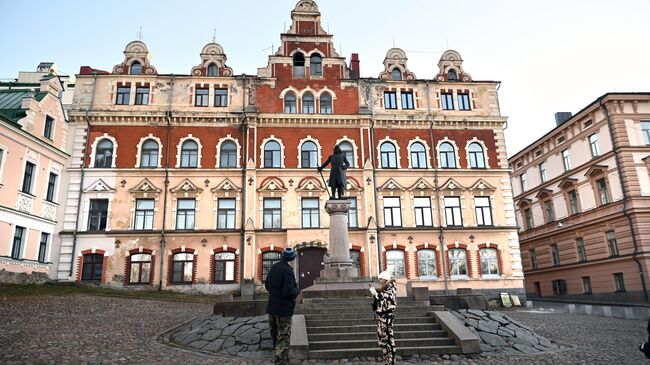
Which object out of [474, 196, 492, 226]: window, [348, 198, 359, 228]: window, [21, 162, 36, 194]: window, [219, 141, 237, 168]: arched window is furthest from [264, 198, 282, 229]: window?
[21, 162, 36, 194]: window

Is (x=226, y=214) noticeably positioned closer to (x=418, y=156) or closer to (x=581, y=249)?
(x=418, y=156)

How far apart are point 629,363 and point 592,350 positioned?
183 centimetres

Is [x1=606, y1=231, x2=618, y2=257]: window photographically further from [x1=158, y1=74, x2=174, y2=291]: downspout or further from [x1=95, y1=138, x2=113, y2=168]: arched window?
[x1=95, y1=138, x2=113, y2=168]: arched window

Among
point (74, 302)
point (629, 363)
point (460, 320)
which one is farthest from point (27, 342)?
point (629, 363)

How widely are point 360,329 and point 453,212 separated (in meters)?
20.8

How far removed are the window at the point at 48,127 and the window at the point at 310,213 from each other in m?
16.9

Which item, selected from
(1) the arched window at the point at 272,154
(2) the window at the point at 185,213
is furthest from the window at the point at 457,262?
(2) the window at the point at 185,213

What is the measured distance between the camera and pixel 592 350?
12.3 meters

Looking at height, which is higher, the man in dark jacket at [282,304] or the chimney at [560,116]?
the chimney at [560,116]

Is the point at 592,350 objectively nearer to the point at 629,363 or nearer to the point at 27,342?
the point at 629,363

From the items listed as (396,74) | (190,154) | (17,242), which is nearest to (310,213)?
(190,154)

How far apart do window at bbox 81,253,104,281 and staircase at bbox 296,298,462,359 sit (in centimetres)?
1952

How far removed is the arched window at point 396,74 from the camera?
3422 cm

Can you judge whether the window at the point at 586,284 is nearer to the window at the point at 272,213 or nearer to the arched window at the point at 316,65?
the window at the point at 272,213
